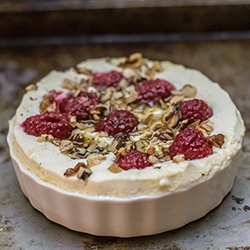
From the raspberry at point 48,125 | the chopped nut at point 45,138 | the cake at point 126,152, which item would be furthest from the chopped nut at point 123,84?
the chopped nut at point 45,138

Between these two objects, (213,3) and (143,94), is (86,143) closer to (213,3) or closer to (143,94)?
(143,94)

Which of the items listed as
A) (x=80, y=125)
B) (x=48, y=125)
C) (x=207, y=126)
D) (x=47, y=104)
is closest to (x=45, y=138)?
(x=48, y=125)

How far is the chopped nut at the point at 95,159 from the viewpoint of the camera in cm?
137

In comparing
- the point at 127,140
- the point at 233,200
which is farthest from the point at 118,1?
the point at 233,200

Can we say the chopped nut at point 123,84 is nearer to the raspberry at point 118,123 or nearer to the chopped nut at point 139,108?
the chopped nut at point 139,108

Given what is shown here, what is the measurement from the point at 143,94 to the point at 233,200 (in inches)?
23.2

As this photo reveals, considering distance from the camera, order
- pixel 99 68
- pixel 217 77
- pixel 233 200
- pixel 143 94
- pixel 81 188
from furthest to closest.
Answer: pixel 217 77
pixel 99 68
pixel 143 94
pixel 233 200
pixel 81 188

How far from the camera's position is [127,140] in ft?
5.04

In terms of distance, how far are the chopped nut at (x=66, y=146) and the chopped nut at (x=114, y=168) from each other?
208 millimetres

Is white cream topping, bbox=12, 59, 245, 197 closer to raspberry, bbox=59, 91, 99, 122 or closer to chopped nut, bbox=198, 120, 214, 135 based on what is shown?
chopped nut, bbox=198, 120, 214, 135

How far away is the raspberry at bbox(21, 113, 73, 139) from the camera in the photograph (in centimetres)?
153

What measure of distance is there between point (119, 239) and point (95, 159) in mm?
297

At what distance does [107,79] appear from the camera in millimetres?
1872

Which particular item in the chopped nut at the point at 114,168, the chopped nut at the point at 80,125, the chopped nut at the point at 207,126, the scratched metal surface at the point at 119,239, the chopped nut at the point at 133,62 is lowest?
the scratched metal surface at the point at 119,239
